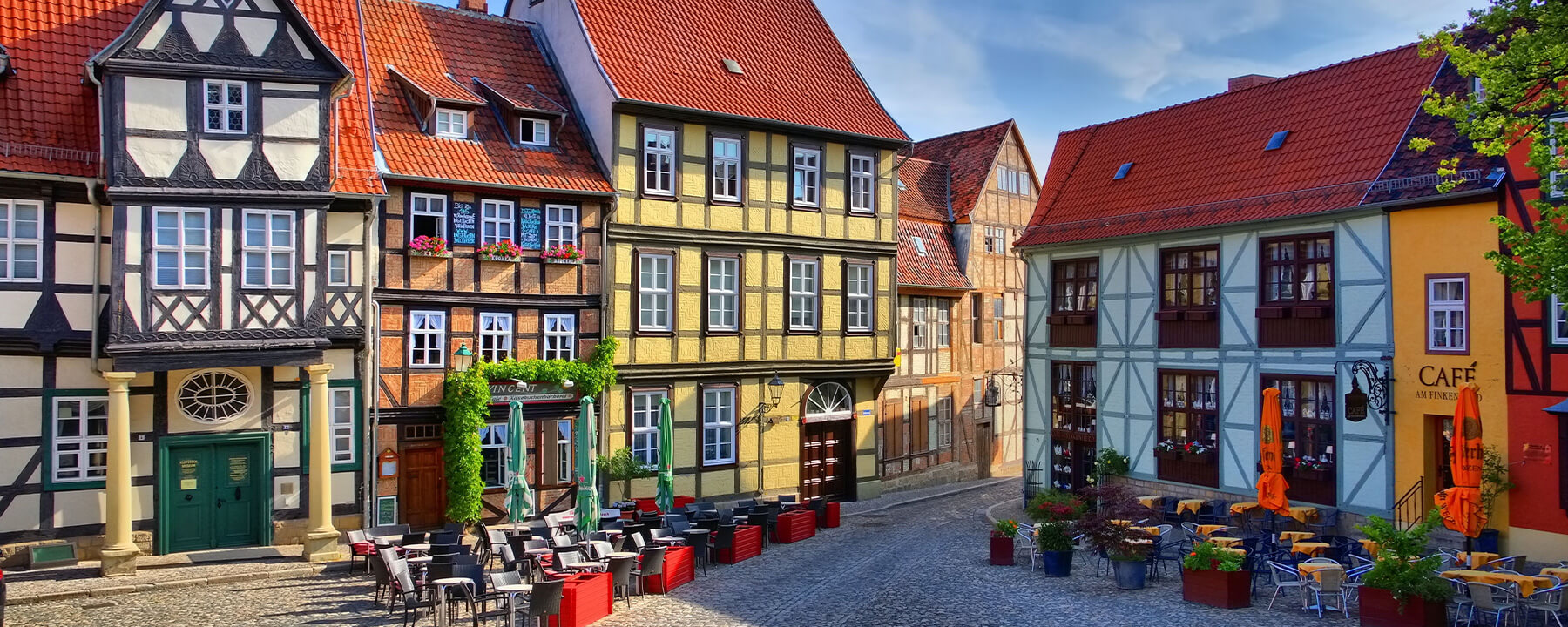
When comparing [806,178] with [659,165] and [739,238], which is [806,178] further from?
[659,165]

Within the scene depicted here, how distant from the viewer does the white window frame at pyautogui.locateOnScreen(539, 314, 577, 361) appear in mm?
22875

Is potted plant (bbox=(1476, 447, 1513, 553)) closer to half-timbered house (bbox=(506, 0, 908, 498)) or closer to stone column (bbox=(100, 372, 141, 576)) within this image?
half-timbered house (bbox=(506, 0, 908, 498))

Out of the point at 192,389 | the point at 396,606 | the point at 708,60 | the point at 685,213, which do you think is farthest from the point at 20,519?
the point at 708,60

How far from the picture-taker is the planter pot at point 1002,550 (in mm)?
19344

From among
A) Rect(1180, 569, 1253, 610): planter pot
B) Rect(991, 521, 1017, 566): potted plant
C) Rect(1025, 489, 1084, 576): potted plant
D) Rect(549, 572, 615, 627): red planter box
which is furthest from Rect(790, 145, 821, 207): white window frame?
Rect(1180, 569, 1253, 610): planter pot

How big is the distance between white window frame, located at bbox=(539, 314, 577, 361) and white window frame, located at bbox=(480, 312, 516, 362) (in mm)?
654

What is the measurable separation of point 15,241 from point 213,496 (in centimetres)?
486

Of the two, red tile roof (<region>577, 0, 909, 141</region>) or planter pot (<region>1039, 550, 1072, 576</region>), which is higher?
red tile roof (<region>577, 0, 909, 141</region>)

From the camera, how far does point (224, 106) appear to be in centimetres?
1845

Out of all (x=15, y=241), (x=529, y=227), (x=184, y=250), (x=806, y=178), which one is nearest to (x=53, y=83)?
(x=15, y=241)

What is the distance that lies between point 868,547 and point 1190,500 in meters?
6.39

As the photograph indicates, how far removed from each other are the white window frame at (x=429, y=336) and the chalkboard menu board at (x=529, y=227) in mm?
2041

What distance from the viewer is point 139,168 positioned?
58.3 ft

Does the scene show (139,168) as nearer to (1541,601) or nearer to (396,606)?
(396,606)
